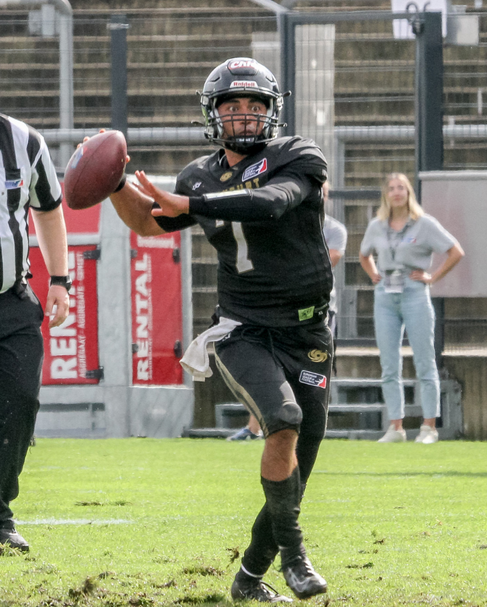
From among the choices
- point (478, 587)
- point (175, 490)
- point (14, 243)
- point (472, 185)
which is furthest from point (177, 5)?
point (478, 587)

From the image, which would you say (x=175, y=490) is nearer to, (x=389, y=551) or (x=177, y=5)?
(x=389, y=551)

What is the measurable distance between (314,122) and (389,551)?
561cm

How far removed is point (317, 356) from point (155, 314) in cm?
569

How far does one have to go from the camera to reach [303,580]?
357 centimetres

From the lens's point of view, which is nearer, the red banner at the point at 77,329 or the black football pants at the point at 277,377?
the black football pants at the point at 277,377

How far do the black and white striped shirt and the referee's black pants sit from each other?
110 millimetres

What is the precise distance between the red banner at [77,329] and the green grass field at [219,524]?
86 cm

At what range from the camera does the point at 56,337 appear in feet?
30.8

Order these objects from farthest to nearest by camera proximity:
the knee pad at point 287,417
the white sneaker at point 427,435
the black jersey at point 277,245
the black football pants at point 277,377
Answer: the white sneaker at point 427,435
the black jersey at point 277,245
the black football pants at point 277,377
the knee pad at point 287,417

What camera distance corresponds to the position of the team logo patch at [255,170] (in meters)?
3.94

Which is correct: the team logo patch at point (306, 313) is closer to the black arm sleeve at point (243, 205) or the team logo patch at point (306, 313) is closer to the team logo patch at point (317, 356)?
the team logo patch at point (317, 356)

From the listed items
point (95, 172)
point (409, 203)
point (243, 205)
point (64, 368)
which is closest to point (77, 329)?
point (64, 368)

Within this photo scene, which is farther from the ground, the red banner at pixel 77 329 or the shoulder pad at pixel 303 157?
the shoulder pad at pixel 303 157

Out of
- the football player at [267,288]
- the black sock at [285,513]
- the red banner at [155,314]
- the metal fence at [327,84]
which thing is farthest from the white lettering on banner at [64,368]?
the black sock at [285,513]
